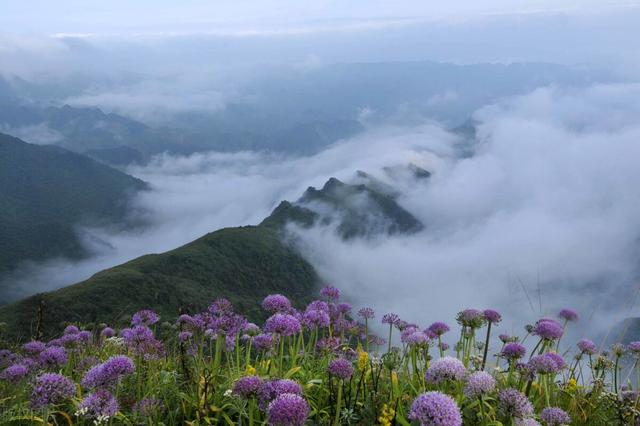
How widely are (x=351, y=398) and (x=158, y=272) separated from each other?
191m

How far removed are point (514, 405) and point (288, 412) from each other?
2169 millimetres

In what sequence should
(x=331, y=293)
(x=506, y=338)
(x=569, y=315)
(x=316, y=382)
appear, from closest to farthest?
(x=316, y=382) → (x=506, y=338) → (x=569, y=315) → (x=331, y=293)

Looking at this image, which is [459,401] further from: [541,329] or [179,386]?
[179,386]

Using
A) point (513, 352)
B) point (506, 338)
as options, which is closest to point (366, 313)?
point (506, 338)

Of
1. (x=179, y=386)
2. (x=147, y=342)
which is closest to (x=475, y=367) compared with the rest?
(x=179, y=386)

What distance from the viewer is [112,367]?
503cm

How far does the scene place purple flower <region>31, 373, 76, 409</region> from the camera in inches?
187

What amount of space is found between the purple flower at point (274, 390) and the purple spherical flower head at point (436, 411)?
1.11 meters

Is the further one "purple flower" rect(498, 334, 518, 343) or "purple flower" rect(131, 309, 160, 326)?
"purple flower" rect(131, 309, 160, 326)

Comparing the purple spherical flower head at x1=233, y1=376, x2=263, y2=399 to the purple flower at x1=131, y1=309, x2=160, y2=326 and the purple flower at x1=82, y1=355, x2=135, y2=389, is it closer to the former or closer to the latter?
the purple flower at x1=82, y1=355, x2=135, y2=389

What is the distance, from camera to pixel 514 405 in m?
4.62

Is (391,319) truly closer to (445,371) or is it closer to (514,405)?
(445,371)

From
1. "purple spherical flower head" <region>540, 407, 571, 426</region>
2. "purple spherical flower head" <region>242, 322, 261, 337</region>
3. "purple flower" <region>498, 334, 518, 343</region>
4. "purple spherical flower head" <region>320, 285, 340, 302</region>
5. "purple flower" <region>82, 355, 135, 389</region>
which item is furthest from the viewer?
"purple spherical flower head" <region>320, 285, 340, 302</region>

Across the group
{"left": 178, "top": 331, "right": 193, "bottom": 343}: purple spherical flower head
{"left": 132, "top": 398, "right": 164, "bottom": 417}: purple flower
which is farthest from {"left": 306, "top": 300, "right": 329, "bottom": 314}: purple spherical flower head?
{"left": 132, "top": 398, "right": 164, "bottom": 417}: purple flower
